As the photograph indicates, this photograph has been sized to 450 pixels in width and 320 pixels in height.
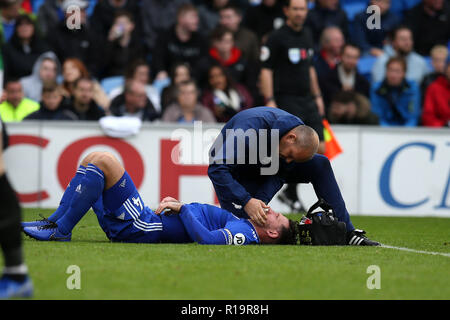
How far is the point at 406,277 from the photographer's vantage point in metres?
5.56

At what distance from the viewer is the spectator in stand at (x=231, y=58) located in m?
14.1

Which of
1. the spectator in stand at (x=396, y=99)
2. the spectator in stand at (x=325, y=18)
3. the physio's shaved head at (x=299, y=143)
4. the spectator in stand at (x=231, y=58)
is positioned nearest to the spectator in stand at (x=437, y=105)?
the spectator in stand at (x=396, y=99)

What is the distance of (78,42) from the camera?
46.8 feet

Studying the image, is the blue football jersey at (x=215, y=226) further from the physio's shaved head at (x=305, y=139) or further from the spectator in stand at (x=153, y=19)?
the spectator in stand at (x=153, y=19)

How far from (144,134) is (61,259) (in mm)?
6234

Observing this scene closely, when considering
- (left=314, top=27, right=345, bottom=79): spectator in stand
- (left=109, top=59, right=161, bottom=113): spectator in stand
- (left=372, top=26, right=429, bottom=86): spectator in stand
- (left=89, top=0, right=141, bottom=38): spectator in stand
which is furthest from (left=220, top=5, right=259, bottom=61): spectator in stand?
(left=372, top=26, right=429, bottom=86): spectator in stand

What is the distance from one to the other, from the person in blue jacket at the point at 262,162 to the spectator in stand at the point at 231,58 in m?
6.88

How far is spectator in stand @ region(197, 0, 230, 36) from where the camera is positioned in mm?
15156

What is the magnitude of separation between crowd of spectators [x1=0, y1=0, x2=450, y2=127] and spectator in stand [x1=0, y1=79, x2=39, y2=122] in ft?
0.05

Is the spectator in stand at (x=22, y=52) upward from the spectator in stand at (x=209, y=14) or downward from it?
downward

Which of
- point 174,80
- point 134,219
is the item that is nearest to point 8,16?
point 174,80

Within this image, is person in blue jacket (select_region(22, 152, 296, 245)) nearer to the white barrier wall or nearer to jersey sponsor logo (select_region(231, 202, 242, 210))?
jersey sponsor logo (select_region(231, 202, 242, 210))
